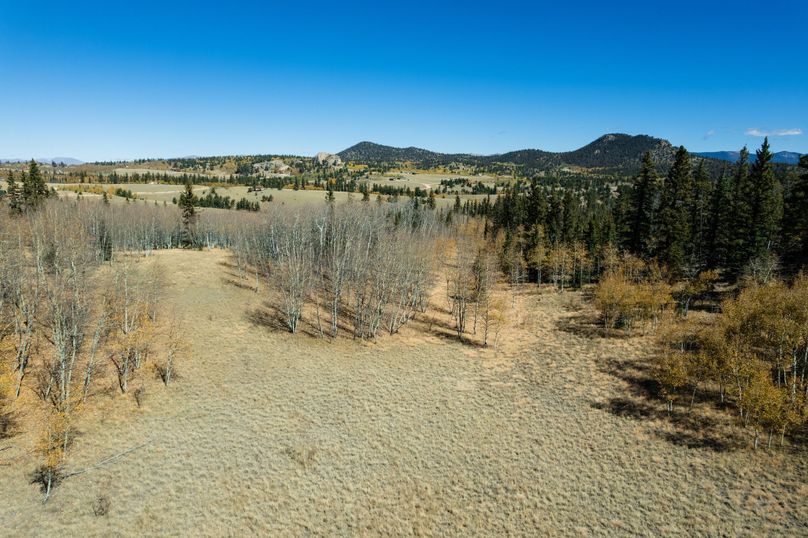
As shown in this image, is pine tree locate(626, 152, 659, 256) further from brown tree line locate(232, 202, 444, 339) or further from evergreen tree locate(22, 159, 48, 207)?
evergreen tree locate(22, 159, 48, 207)

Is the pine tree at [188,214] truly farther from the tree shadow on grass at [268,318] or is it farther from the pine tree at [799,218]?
the pine tree at [799,218]

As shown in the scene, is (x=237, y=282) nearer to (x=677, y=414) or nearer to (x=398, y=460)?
(x=398, y=460)

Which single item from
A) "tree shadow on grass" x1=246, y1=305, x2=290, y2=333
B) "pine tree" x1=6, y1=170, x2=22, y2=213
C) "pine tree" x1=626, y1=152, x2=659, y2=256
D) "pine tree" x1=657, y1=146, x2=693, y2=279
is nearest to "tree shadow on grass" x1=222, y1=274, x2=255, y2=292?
"tree shadow on grass" x1=246, y1=305, x2=290, y2=333

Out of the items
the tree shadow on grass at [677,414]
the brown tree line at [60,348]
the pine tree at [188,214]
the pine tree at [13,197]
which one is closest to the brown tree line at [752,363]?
the tree shadow on grass at [677,414]

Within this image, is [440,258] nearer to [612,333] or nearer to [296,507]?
[612,333]

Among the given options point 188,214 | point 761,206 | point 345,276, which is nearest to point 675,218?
point 761,206

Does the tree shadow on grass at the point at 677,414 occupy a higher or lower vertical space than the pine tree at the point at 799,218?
lower
